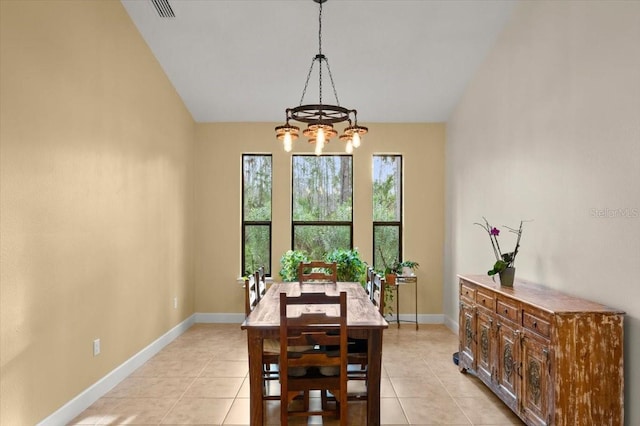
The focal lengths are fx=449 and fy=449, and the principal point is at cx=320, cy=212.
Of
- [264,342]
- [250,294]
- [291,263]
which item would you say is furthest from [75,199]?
[291,263]

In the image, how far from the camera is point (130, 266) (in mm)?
4191

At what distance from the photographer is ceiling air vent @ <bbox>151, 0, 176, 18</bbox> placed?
3946 mm

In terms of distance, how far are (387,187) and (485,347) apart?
119 inches

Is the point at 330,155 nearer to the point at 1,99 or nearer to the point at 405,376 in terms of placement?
the point at 405,376

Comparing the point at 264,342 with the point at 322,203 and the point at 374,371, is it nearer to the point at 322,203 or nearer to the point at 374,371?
the point at 374,371

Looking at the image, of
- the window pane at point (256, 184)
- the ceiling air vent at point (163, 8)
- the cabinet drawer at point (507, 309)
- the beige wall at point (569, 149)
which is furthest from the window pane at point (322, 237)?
the ceiling air vent at point (163, 8)

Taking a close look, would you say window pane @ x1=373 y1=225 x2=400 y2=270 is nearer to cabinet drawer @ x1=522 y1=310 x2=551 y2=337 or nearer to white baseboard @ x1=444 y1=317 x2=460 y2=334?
white baseboard @ x1=444 y1=317 x2=460 y2=334

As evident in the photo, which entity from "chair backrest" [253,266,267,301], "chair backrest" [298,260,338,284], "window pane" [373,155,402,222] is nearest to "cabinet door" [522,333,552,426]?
"chair backrest" [253,266,267,301]

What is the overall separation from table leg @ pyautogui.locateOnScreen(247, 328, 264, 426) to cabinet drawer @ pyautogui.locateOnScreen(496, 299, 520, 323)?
5.81 feet

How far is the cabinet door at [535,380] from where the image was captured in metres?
2.72

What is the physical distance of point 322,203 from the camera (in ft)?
20.7

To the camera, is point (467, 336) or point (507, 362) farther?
point (467, 336)

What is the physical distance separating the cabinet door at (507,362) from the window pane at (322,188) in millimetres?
3196

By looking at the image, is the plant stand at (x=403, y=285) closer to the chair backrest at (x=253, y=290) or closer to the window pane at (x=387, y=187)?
the window pane at (x=387, y=187)
